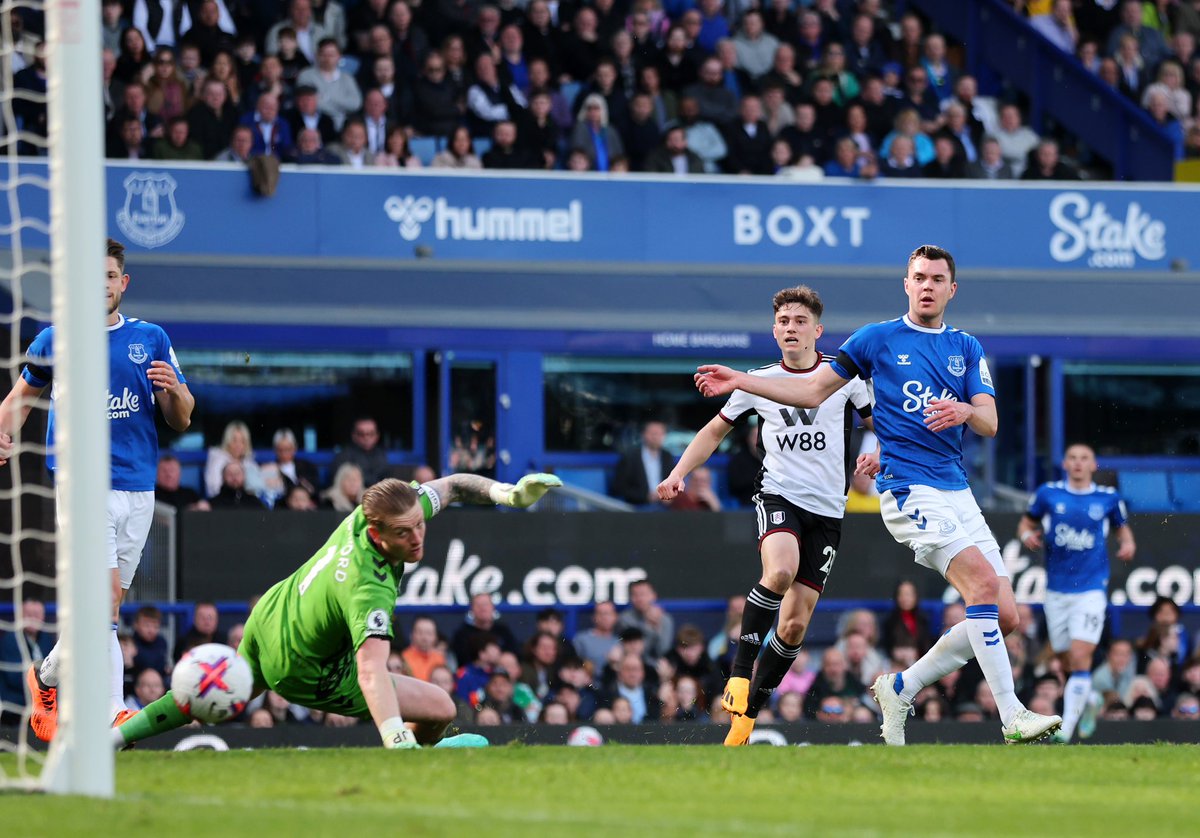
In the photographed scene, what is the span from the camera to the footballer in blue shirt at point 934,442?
28.5 feet

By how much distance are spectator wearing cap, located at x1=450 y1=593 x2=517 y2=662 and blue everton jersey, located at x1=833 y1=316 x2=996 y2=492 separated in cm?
507

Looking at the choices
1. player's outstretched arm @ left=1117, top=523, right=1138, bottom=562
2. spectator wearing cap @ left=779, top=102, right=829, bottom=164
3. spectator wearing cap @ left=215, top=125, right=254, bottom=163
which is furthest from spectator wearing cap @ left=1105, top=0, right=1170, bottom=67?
spectator wearing cap @ left=215, top=125, right=254, bottom=163

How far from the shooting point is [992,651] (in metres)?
8.68

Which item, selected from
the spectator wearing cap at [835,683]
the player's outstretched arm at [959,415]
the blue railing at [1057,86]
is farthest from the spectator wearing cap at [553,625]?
the blue railing at [1057,86]

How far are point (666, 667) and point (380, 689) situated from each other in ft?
20.1

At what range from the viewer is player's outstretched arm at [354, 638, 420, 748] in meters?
7.45

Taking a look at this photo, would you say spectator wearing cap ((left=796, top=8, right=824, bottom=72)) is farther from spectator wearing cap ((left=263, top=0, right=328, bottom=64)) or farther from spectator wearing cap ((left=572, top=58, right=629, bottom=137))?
spectator wearing cap ((left=263, top=0, right=328, bottom=64))

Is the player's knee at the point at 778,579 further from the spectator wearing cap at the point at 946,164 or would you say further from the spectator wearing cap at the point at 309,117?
the spectator wearing cap at the point at 946,164

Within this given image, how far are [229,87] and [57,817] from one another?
1089 centimetres

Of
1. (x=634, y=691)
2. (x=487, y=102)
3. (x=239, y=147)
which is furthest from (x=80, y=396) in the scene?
(x=487, y=102)

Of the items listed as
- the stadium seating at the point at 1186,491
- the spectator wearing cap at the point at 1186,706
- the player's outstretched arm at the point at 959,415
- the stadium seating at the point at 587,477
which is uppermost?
the player's outstretched arm at the point at 959,415

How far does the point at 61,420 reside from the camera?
6379mm

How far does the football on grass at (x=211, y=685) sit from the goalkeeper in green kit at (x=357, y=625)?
0.12m

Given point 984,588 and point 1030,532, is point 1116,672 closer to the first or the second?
point 1030,532
